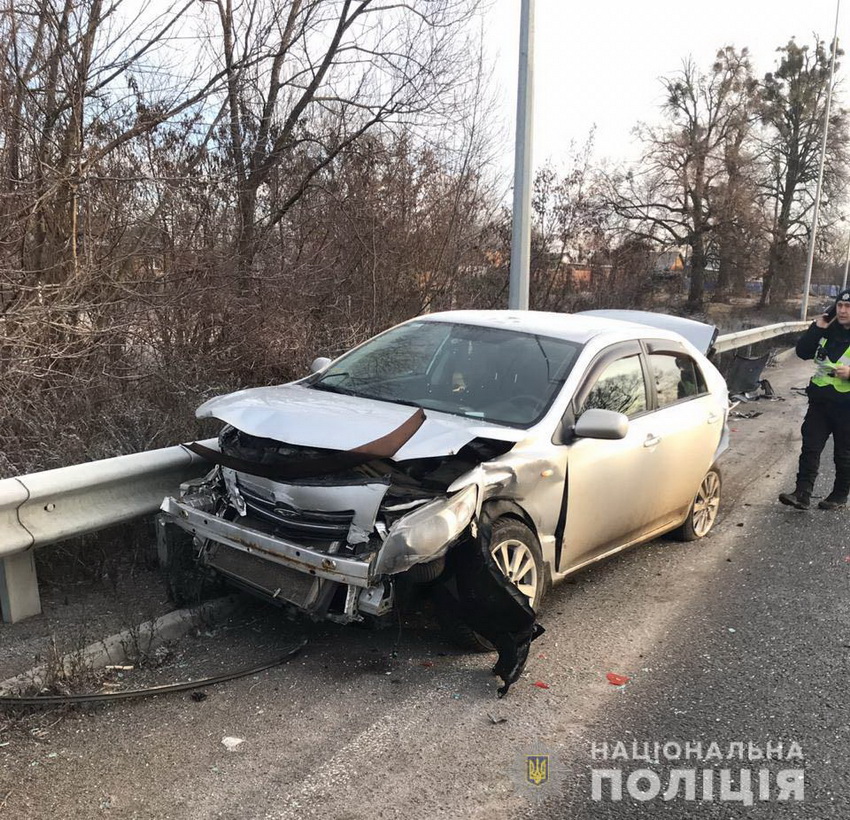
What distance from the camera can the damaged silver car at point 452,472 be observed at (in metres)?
3.59

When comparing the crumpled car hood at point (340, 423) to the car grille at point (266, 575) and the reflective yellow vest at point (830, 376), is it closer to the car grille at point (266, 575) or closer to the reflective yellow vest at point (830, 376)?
the car grille at point (266, 575)

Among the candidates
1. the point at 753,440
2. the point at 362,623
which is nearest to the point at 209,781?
the point at 362,623

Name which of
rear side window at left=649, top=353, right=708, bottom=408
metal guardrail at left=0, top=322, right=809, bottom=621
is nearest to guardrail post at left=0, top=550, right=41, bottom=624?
metal guardrail at left=0, top=322, right=809, bottom=621

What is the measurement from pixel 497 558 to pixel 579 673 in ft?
2.32

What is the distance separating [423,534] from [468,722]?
0.84 metres

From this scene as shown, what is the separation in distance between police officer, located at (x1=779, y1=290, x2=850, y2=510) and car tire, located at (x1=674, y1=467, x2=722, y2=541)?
44.8 inches

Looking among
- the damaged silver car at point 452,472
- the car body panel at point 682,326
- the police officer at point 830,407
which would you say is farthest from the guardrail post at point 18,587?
the car body panel at point 682,326

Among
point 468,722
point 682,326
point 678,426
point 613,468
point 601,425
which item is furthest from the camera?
point 682,326

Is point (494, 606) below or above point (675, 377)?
below

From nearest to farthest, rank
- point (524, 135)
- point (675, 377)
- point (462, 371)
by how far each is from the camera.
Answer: point (462, 371) < point (675, 377) < point (524, 135)

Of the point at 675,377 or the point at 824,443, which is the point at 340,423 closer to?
the point at 675,377

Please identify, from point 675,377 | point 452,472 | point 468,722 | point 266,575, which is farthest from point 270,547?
point 675,377

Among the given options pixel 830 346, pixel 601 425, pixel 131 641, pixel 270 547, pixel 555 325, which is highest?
pixel 555 325

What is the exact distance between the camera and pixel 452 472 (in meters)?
3.83
